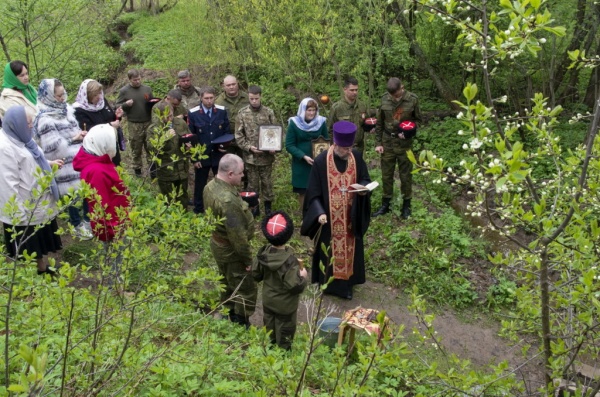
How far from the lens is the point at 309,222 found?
5727 mm

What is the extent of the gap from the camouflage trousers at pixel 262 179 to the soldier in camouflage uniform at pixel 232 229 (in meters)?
2.63

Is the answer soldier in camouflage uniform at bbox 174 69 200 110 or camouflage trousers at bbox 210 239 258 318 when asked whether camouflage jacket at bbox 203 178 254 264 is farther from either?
soldier in camouflage uniform at bbox 174 69 200 110

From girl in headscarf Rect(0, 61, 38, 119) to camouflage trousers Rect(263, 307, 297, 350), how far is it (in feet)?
12.2

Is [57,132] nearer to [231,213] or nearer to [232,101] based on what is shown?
[232,101]

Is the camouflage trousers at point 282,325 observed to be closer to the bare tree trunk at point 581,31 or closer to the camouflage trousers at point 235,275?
the camouflage trousers at point 235,275

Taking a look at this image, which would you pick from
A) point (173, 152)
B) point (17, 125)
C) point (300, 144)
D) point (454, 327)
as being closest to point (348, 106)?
point (300, 144)

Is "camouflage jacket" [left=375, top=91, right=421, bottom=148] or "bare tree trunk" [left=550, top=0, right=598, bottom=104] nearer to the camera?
"camouflage jacket" [left=375, top=91, right=421, bottom=148]

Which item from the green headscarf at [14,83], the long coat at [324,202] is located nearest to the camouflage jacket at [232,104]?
the long coat at [324,202]

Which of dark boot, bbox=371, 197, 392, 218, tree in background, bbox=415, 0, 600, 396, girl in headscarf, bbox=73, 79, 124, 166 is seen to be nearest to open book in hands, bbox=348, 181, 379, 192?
dark boot, bbox=371, 197, 392, 218

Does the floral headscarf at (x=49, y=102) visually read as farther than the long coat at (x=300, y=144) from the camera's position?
No

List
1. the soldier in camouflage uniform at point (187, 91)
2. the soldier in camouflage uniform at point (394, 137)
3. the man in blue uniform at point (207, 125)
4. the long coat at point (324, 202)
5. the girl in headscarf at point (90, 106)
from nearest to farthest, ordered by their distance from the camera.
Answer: the long coat at point (324, 202), the girl in headscarf at point (90, 106), the soldier in camouflage uniform at point (394, 137), the man in blue uniform at point (207, 125), the soldier in camouflage uniform at point (187, 91)

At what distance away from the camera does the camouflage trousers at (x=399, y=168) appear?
745 centimetres

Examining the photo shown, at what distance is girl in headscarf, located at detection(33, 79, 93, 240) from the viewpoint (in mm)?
5930

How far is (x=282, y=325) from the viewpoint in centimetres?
455
